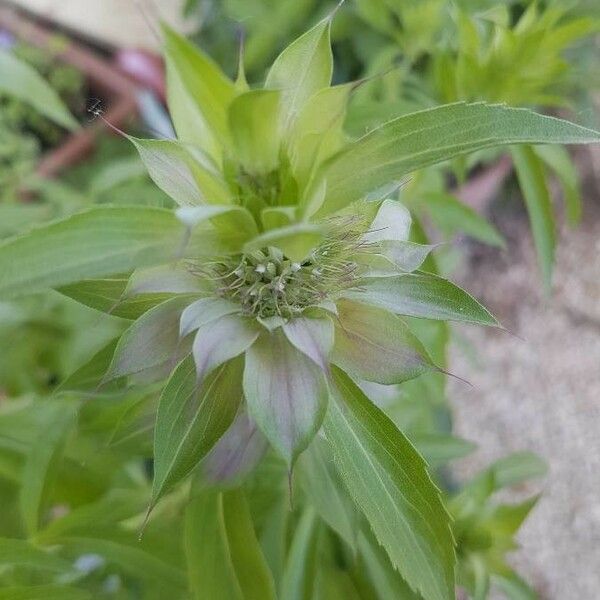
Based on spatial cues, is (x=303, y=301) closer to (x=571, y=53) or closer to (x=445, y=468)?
(x=445, y=468)

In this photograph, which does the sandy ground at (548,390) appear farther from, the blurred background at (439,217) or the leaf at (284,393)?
the leaf at (284,393)

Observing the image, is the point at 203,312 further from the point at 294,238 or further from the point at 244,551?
the point at 244,551

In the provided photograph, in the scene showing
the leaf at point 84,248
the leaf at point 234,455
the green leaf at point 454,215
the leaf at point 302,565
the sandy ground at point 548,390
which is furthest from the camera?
the sandy ground at point 548,390

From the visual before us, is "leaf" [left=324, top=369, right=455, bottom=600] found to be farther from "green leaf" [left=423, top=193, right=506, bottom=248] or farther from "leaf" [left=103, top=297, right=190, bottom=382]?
"green leaf" [left=423, top=193, right=506, bottom=248]

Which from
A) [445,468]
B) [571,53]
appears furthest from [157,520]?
[571,53]

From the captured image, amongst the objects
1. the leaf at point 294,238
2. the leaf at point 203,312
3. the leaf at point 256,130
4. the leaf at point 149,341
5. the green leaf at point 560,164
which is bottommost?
the leaf at point 149,341

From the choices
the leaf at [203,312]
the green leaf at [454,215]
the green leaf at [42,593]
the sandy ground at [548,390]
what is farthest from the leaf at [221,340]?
the sandy ground at [548,390]

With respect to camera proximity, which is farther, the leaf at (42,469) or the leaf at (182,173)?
the leaf at (42,469)
